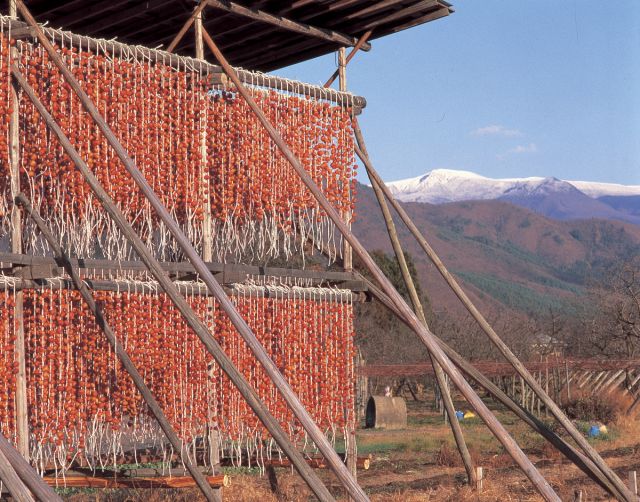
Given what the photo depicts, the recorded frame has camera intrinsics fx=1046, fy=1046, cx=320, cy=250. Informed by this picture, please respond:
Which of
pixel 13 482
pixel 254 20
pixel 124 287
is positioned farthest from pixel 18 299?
pixel 254 20

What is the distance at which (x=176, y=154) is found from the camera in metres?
10.4

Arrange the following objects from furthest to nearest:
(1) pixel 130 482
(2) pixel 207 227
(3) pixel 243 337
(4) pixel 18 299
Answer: (2) pixel 207 227
(1) pixel 130 482
(4) pixel 18 299
(3) pixel 243 337

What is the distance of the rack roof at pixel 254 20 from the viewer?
1129 cm

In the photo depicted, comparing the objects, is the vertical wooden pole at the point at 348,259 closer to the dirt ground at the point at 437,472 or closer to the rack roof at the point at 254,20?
the rack roof at the point at 254,20

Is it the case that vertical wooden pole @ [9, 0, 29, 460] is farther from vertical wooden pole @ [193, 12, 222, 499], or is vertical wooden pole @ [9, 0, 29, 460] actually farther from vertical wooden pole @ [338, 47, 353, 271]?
vertical wooden pole @ [338, 47, 353, 271]

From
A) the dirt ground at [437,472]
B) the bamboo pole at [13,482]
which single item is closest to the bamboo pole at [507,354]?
the dirt ground at [437,472]

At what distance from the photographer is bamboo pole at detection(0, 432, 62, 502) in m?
5.58

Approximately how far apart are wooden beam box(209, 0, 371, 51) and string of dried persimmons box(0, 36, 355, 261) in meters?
0.85

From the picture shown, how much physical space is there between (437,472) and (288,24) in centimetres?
768

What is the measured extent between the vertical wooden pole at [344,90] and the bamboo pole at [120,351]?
3264 millimetres

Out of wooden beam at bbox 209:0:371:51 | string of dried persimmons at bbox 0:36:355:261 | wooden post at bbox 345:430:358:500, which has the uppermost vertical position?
wooden beam at bbox 209:0:371:51

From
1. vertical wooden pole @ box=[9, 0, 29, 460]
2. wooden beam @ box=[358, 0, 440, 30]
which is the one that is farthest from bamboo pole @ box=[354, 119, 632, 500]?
vertical wooden pole @ box=[9, 0, 29, 460]

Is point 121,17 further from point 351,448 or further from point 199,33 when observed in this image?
point 351,448

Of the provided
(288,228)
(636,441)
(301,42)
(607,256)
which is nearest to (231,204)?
(288,228)
